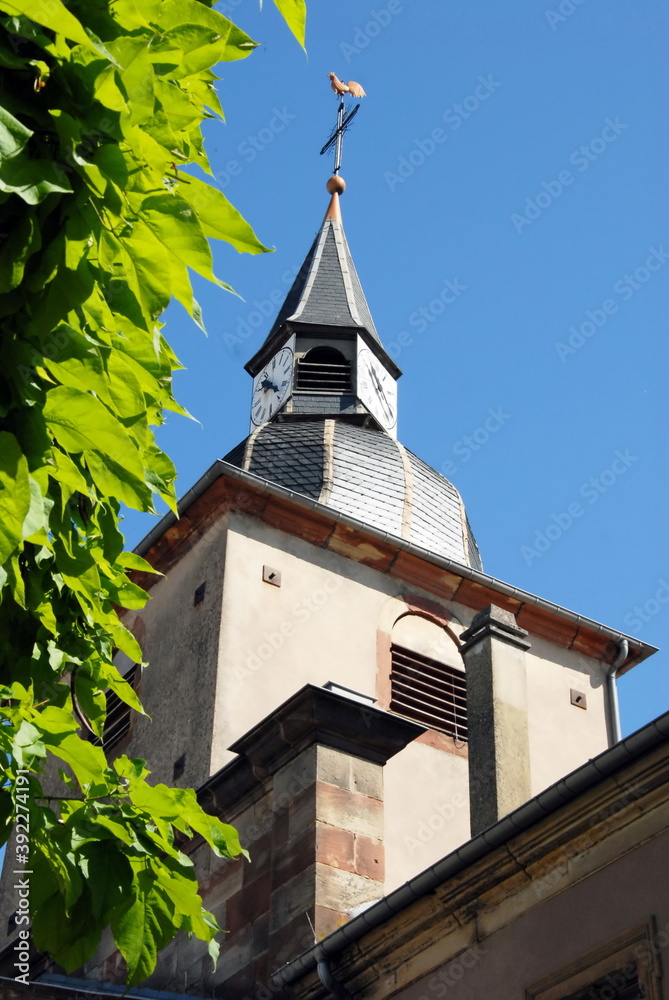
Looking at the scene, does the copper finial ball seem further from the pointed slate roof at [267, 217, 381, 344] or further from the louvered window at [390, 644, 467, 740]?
the louvered window at [390, 644, 467, 740]

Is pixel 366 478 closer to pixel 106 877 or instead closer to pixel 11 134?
pixel 106 877

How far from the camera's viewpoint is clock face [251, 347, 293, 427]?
22.8m

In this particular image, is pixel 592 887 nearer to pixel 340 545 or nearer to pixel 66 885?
pixel 66 885

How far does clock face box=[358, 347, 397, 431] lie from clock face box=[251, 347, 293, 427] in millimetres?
1035

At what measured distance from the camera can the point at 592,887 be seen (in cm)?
804

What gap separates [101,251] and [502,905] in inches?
228

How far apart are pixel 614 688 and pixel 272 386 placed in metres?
7.60

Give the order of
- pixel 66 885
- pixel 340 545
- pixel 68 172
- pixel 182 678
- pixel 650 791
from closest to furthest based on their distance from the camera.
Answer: pixel 68 172, pixel 66 885, pixel 650 791, pixel 182 678, pixel 340 545

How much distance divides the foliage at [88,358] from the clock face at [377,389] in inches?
714

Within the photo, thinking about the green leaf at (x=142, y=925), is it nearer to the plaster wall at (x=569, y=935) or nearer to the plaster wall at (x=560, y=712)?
the plaster wall at (x=569, y=935)

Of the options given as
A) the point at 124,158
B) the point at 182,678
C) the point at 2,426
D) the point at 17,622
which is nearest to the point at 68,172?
the point at 124,158

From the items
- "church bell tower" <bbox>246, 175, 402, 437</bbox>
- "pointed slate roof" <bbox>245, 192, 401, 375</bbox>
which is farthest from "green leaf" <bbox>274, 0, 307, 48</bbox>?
"pointed slate roof" <bbox>245, 192, 401, 375</bbox>

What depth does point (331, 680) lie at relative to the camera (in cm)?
1588

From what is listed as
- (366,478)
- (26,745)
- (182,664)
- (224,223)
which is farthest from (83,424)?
(366,478)
